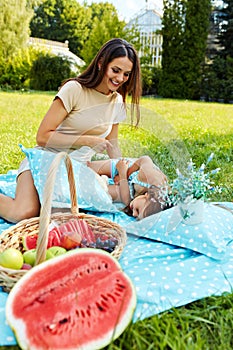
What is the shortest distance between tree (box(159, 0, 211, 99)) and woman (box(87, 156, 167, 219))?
11.8 meters

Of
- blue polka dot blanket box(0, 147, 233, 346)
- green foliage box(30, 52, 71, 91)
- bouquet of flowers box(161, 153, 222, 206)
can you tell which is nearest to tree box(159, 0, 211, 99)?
green foliage box(30, 52, 71, 91)

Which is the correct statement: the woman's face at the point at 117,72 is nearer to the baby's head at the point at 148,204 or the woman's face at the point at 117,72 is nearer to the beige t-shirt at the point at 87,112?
the beige t-shirt at the point at 87,112

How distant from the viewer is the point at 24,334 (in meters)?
1.42

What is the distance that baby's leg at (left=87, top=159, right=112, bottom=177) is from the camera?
2916 millimetres

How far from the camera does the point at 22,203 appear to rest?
107 inches

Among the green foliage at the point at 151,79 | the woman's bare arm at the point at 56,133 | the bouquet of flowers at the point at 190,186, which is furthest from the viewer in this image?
the green foliage at the point at 151,79

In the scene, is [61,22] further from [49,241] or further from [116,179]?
[49,241]

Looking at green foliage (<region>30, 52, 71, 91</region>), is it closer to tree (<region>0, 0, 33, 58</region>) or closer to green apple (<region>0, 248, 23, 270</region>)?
tree (<region>0, 0, 33, 58</region>)

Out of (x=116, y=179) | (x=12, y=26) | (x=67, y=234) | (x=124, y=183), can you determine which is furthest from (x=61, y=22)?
(x=67, y=234)

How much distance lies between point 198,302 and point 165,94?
1300 cm

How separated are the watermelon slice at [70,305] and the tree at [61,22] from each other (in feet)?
100

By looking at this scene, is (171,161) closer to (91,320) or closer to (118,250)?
(118,250)

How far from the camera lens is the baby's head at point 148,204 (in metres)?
2.50

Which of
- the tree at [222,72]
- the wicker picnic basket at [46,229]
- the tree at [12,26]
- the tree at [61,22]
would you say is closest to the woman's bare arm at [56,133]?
the wicker picnic basket at [46,229]
